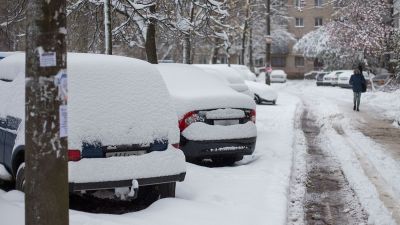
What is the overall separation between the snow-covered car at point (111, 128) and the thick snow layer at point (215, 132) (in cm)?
186

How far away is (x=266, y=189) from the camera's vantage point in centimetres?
752

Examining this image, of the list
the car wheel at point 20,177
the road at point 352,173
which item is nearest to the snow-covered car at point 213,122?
the road at point 352,173

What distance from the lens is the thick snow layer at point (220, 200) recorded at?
5449mm

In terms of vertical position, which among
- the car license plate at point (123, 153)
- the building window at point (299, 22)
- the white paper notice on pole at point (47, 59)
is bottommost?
the car license plate at point (123, 153)

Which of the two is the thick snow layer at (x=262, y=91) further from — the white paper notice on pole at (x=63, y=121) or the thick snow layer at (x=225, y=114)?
the white paper notice on pole at (x=63, y=121)

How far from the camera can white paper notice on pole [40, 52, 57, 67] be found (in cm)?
347

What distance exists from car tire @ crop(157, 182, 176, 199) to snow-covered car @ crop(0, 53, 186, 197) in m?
0.01

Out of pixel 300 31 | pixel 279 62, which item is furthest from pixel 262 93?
pixel 300 31

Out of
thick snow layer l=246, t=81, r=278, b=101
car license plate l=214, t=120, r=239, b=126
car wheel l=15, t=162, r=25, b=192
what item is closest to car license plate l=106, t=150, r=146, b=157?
car wheel l=15, t=162, r=25, b=192

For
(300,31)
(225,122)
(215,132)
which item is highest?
(300,31)

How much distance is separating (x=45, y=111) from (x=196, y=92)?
5.69 meters

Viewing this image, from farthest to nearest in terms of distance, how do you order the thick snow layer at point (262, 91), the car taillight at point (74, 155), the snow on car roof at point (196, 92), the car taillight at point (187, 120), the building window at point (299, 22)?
the building window at point (299, 22) < the thick snow layer at point (262, 91) < the snow on car roof at point (196, 92) < the car taillight at point (187, 120) < the car taillight at point (74, 155)

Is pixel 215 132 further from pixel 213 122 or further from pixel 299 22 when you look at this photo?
pixel 299 22

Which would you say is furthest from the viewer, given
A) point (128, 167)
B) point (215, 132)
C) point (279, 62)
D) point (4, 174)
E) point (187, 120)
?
point (279, 62)
